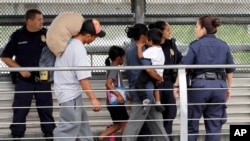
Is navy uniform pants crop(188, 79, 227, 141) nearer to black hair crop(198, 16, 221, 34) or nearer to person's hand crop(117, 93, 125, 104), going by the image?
black hair crop(198, 16, 221, 34)

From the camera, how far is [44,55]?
5637 millimetres

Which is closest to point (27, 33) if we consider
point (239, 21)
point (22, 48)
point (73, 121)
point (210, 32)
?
point (22, 48)

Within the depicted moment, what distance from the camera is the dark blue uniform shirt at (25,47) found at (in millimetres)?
6316

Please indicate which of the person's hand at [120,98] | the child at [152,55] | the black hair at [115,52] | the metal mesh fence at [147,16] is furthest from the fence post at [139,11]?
the person's hand at [120,98]

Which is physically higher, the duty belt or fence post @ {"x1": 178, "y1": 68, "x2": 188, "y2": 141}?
the duty belt

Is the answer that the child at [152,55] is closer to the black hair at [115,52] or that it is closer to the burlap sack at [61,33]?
the black hair at [115,52]

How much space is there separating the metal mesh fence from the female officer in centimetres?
91

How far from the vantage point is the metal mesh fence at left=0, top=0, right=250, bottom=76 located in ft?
22.0

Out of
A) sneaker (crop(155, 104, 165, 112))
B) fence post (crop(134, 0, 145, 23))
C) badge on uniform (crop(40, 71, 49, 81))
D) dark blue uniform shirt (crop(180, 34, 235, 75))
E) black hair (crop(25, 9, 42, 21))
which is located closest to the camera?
badge on uniform (crop(40, 71, 49, 81))

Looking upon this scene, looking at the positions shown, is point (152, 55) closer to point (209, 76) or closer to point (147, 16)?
point (209, 76)

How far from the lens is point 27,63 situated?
632 centimetres

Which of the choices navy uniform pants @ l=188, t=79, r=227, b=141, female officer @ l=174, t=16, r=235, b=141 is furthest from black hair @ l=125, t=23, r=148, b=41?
navy uniform pants @ l=188, t=79, r=227, b=141

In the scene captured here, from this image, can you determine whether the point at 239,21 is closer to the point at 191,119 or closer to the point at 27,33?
the point at 191,119

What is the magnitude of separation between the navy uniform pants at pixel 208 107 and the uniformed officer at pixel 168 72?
0.96 ft
